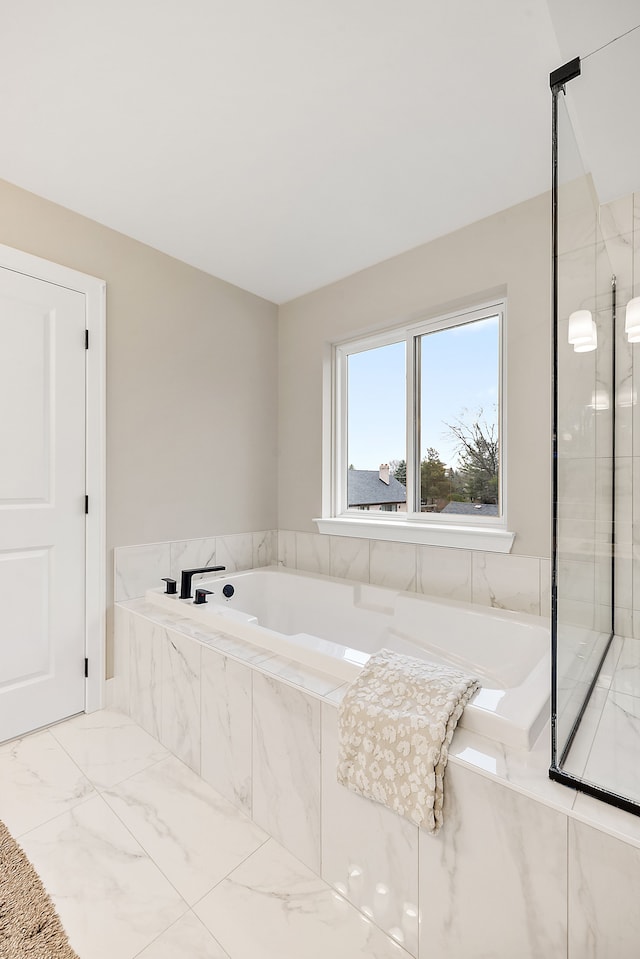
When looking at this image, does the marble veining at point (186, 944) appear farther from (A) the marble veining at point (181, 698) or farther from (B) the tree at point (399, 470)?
(B) the tree at point (399, 470)

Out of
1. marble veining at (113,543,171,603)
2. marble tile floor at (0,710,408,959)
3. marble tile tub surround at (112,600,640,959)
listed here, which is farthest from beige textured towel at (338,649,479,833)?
marble veining at (113,543,171,603)

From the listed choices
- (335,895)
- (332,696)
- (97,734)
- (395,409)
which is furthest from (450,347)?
(97,734)

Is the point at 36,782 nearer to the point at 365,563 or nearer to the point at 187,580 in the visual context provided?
the point at 187,580

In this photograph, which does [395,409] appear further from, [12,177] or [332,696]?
[12,177]

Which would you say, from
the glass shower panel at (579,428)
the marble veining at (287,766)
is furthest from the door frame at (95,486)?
the glass shower panel at (579,428)

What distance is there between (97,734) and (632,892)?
1.99m

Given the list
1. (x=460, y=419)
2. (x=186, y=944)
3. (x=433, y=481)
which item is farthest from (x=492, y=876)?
(x=460, y=419)

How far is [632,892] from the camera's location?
2.61ft

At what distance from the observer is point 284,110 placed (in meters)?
1.59

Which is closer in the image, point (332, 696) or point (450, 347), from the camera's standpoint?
point (332, 696)

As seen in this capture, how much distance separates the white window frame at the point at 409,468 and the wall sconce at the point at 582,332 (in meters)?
1.16

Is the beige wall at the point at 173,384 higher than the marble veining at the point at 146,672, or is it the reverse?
the beige wall at the point at 173,384

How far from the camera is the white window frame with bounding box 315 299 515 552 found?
2.25 meters

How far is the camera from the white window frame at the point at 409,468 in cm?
225
